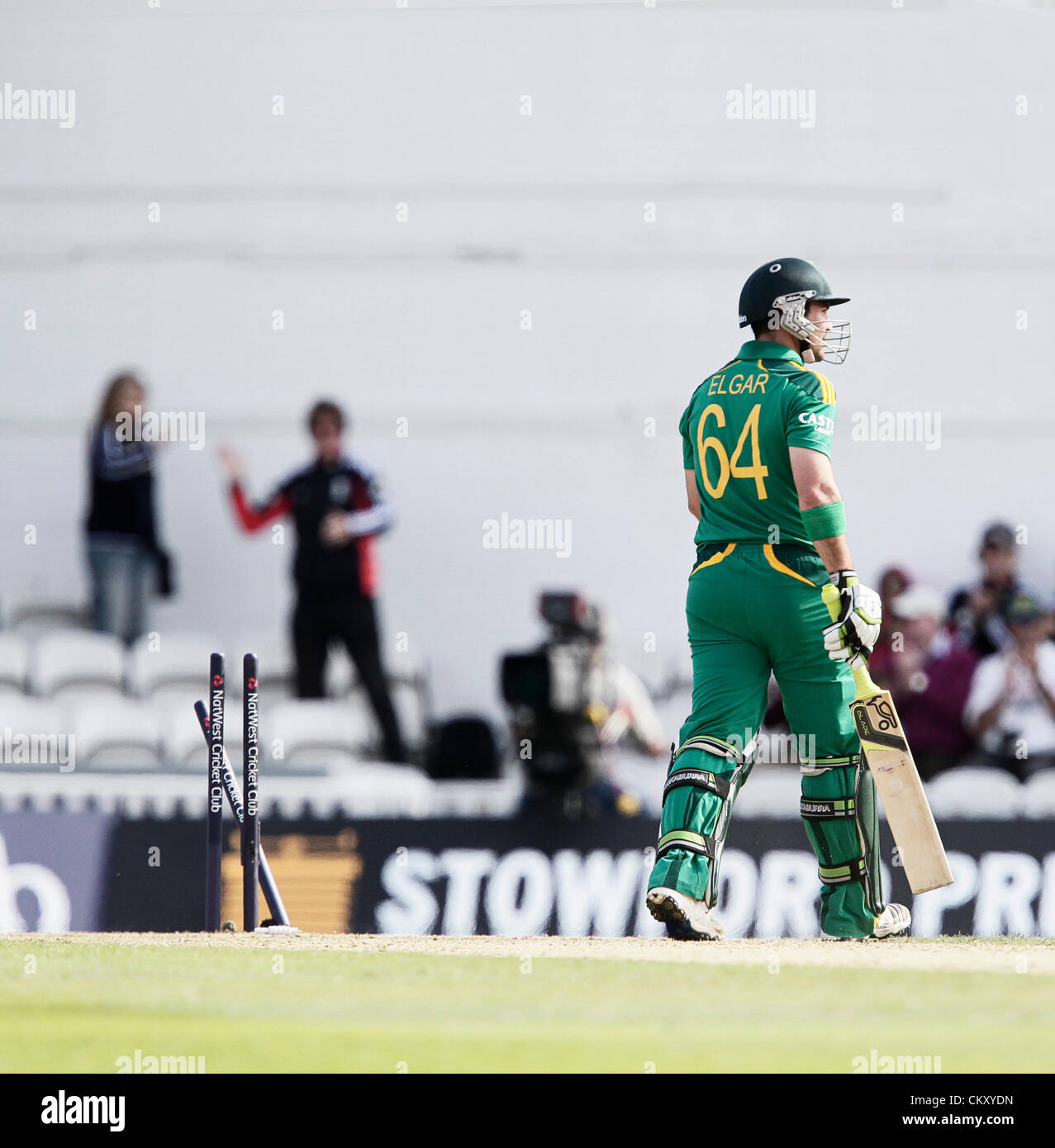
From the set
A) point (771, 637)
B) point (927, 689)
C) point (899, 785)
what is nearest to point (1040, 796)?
point (927, 689)

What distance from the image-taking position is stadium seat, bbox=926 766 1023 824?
32.1 ft

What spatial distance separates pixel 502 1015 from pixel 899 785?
2.12 m

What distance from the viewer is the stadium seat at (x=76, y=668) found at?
12172mm

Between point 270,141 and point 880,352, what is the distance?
4894 millimetres

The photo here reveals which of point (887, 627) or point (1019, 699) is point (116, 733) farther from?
point (1019, 699)

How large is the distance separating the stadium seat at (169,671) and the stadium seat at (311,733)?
61 centimetres

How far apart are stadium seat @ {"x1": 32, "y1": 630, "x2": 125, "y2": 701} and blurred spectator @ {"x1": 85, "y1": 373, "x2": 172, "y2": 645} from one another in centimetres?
52

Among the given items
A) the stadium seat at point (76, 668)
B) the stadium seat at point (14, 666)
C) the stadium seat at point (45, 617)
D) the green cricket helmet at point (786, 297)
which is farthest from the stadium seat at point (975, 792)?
the stadium seat at point (45, 617)

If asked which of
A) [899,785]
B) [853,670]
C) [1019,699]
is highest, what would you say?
[853,670]

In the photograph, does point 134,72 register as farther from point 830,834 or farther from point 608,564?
point 830,834

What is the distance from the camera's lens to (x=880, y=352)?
13.8 meters

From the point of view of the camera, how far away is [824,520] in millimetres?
6047
